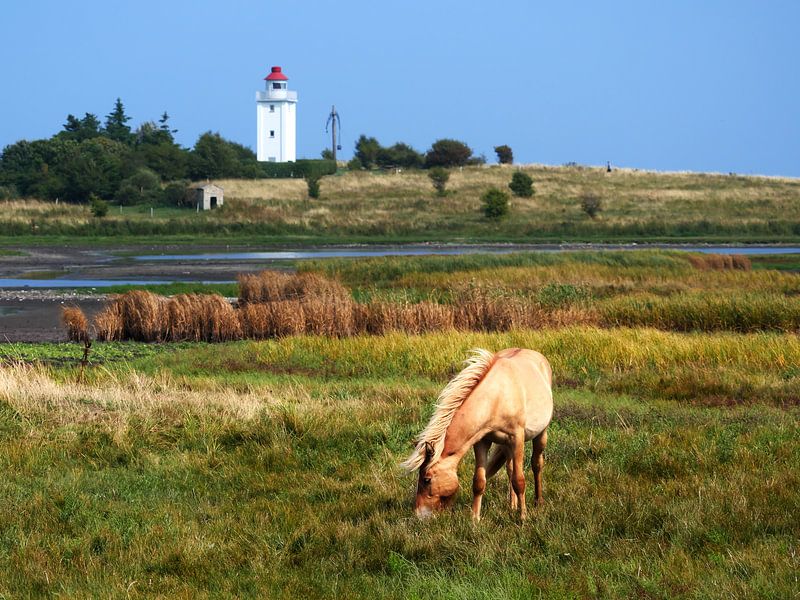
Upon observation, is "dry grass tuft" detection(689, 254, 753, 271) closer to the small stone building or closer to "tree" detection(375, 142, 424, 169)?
the small stone building

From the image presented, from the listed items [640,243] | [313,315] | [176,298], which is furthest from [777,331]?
[640,243]

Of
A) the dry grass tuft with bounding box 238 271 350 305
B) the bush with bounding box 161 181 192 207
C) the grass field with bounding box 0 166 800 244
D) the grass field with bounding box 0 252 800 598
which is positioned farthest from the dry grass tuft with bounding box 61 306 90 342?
the bush with bounding box 161 181 192 207

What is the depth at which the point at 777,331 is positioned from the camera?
24.0m

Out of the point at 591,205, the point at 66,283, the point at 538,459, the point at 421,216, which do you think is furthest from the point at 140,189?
the point at 538,459

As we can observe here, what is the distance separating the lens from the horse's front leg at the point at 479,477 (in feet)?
26.3

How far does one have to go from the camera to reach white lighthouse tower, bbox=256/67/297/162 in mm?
108562

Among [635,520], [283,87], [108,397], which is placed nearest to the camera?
[635,520]

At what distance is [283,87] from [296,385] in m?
98.1

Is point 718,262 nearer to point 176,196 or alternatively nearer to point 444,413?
point 444,413

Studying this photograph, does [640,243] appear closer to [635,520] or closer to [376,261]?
[376,261]

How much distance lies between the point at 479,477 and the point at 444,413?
0.59 metres

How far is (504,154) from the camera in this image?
120 meters

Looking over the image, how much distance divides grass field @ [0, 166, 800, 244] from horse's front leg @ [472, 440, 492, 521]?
60.4m

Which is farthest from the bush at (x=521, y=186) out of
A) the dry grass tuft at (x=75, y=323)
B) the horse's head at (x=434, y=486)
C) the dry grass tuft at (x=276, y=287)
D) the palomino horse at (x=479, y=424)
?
the horse's head at (x=434, y=486)
